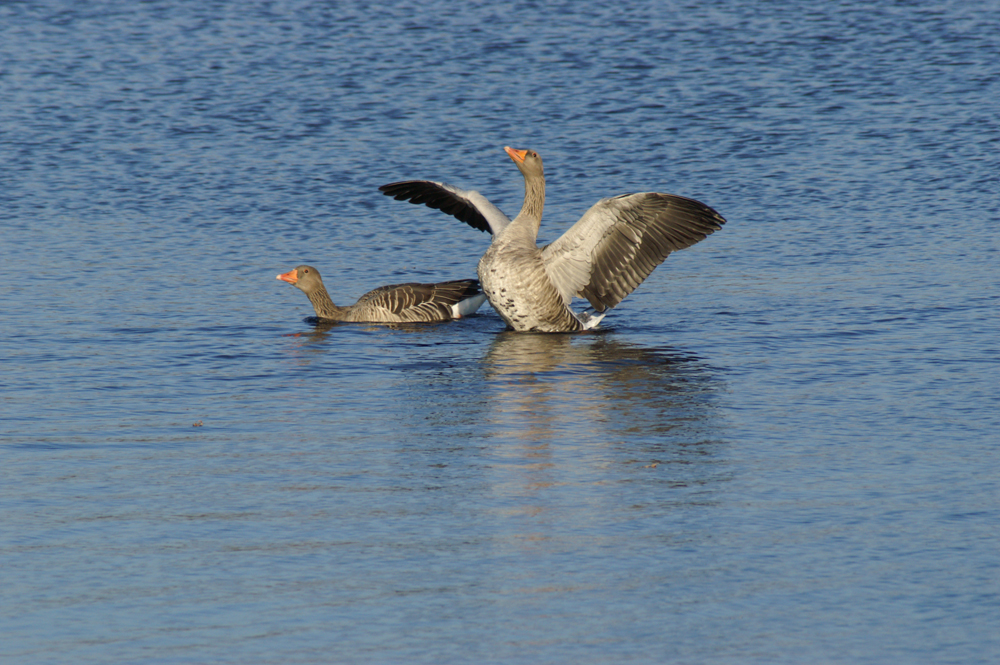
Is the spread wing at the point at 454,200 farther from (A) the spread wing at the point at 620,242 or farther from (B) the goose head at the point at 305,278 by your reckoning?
(B) the goose head at the point at 305,278

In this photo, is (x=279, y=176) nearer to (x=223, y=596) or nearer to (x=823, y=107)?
(x=823, y=107)

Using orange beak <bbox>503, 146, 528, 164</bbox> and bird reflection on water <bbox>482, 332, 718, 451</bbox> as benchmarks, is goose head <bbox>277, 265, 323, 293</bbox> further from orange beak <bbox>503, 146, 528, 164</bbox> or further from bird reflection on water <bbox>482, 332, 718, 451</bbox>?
orange beak <bbox>503, 146, 528, 164</bbox>

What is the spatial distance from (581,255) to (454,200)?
2141mm

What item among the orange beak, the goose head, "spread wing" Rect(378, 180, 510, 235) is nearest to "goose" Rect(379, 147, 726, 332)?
the orange beak

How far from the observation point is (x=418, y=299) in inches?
526

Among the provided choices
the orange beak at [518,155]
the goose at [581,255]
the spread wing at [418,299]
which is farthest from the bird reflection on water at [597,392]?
the orange beak at [518,155]

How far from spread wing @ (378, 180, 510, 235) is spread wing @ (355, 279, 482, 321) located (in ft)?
2.27

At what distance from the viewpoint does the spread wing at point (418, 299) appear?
13.3 metres

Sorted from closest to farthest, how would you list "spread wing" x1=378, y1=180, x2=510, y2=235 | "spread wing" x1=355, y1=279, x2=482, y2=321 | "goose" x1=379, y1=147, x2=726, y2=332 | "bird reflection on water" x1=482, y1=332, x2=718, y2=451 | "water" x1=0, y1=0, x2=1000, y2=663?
"water" x1=0, y1=0, x2=1000, y2=663 < "bird reflection on water" x1=482, y1=332, x2=718, y2=451 < "goose" x1=379, y1=147, x2=726, y2=332 < "spread wing" x1=355, y1=279, x2=482, y2=321 < "spread wing" x1=378, y1=180, x2=510, y2=235

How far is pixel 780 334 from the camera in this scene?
12188 mm

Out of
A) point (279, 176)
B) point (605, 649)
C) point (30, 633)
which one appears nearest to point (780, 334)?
point (605, 649)

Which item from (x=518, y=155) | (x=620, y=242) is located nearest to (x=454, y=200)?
(x=518, y=155)

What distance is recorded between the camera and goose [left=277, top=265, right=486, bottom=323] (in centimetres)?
1327

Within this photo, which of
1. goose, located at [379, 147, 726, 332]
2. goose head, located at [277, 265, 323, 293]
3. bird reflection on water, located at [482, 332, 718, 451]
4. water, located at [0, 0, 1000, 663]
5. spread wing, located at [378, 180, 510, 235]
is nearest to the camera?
water, located at [0, 0, 1000, 663]
